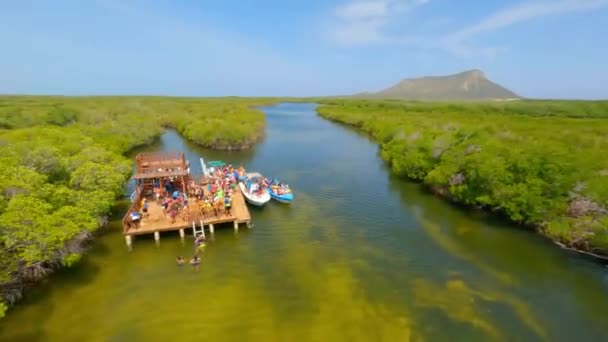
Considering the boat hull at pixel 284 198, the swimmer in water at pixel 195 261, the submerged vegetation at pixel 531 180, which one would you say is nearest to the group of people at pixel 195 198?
the boat hull at pixel 284 198

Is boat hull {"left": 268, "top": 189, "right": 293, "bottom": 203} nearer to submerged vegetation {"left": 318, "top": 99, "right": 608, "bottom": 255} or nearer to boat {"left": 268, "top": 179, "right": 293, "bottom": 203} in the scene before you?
boat {"left": 268, "top": 179, "right": 293, "bottom": 203}

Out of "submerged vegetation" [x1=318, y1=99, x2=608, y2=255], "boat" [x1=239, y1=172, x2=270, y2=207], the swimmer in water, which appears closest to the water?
the swimmer in water

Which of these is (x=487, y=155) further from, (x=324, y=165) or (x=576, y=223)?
(x=324, y=165)

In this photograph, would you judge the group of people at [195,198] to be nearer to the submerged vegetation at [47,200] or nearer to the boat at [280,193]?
the submerged vegetation at [47,200]

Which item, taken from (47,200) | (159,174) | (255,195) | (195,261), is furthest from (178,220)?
(47,200)

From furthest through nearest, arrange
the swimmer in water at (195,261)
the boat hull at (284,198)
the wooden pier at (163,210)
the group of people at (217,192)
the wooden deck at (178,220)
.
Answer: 1. the boat hull at (284,198)
2. the group of people at (217,192)
3. the wooden pier at (163,210)
4. the wooden deck at (178,220)
5. the swimmer in water at (195,261)

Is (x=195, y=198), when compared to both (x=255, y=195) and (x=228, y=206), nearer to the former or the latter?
(x=228, y=206)
